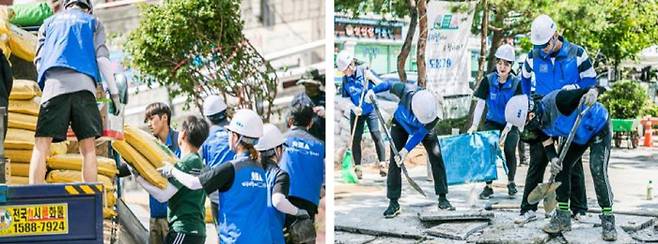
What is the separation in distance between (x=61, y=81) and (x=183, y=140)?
0.84 m

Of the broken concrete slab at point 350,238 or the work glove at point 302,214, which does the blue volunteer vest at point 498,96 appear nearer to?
the broken concrete slab at point 350,238

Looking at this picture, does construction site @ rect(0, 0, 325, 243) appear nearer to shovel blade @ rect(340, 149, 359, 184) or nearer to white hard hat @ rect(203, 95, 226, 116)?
white hard hat @ rect(203, 95, 226, 116)

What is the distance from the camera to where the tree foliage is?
4.98 meters

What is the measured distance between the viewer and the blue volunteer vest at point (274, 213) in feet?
16.0

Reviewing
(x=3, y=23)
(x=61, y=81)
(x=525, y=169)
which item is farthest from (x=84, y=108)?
(x=525, y=169)

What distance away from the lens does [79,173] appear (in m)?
4.02

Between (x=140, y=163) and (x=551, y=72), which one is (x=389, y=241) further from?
(x=140, y=163)

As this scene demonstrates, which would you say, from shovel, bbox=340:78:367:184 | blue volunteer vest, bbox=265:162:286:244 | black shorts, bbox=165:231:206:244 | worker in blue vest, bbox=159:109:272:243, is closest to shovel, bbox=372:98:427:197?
shovel, bbox=340:78:367:184

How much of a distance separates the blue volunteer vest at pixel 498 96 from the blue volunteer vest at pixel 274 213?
1.33 metres

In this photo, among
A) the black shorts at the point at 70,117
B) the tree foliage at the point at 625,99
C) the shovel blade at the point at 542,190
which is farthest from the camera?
the shovel blade at the point at 542,190

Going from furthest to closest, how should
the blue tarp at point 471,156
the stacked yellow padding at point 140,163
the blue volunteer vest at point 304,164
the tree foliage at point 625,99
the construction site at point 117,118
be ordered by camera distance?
1. the blue tarp at point 471,156
2. the blue volunteer vest at point 304,164
3. the tree foliage at point 625,99
4. the stacked yellow padding at point 140,163
5. the construction site at point 117,118

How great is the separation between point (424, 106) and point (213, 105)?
1268 mm

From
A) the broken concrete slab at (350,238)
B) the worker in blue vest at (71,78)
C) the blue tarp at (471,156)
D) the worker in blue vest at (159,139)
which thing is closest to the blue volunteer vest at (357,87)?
the blue tarp at (471,156)

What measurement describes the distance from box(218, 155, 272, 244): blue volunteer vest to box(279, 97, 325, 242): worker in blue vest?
0.37 metres
